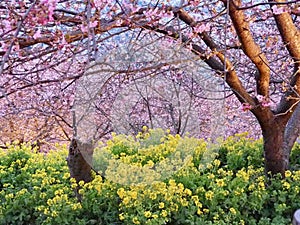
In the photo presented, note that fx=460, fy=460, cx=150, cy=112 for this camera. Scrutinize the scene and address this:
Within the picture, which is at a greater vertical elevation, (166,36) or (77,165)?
(166,36)

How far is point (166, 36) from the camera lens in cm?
227

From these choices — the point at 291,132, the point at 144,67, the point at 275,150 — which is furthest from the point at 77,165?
the point at 291,132

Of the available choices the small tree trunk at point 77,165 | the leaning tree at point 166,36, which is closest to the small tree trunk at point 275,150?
the leaning tree at point 166,36

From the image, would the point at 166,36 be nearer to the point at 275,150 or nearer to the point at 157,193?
the point at 157,193

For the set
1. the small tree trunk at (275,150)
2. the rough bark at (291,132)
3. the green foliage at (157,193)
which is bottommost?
the green foliage at (157,193)

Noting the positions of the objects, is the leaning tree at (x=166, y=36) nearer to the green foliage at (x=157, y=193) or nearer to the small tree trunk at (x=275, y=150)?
the small tree trunk at (x=275, y=150)

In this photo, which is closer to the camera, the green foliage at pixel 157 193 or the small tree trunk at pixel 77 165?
the green foliage at pixel 157 193

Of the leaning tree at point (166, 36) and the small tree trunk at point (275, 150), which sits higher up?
the leaning tree at point (166, 36)

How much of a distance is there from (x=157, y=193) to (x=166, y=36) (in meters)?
A: 0.90

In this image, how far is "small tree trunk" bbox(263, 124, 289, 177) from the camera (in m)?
2.90

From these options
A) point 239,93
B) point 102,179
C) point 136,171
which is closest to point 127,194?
point 136,171

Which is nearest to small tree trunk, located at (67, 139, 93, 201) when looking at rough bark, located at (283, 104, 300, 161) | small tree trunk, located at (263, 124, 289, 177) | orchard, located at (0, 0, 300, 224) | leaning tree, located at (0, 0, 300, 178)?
orchard, located at (0, 0, 300, 224)

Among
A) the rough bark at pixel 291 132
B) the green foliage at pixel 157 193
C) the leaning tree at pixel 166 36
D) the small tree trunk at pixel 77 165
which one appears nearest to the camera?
the leaning tree at pixel 166 36

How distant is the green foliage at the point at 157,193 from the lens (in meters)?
2.55
